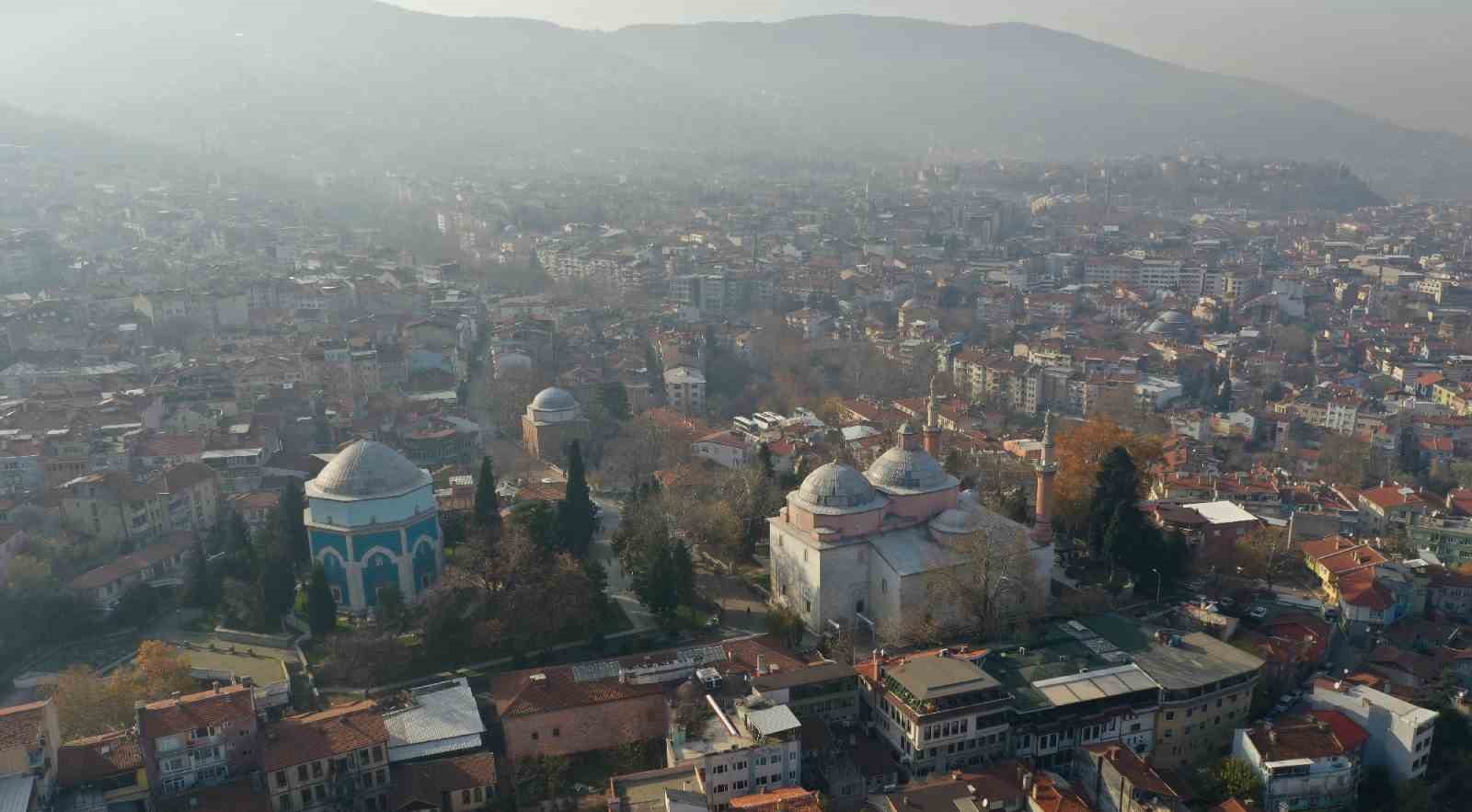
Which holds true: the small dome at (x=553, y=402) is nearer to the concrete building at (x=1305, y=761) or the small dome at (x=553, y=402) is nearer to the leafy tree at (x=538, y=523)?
the leafy tree at (x=538, y=523)

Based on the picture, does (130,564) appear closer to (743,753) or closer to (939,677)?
(743,753)

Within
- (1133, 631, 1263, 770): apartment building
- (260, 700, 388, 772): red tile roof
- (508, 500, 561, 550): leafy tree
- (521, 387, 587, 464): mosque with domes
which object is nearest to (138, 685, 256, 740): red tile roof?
(260, 700, 388, 772): red tile roof

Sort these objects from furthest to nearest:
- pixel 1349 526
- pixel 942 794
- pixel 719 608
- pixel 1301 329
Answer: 1. pixel 1301 329
2. pixel 1349 526
3. pixel 719 608
4. pixel 942 794

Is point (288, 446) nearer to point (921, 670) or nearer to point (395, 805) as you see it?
point (395, 805)

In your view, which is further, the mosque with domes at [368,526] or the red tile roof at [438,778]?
the mosque with domes at [368,526]

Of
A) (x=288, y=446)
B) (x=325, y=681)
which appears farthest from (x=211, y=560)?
(x=288, y=446)

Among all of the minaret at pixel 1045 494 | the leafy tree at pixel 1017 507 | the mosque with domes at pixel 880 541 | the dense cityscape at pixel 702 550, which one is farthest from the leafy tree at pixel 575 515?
the minaret at pixel 1045 494

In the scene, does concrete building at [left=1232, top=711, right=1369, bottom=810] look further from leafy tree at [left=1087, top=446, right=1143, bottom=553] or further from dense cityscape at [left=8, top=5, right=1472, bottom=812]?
leafy tree at [left=1087, top=446, right=1143, bottom=553]
